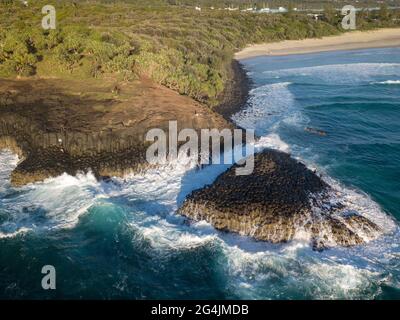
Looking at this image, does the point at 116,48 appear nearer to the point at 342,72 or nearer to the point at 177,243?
the point at 177,243

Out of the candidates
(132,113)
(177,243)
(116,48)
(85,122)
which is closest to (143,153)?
(132,113)

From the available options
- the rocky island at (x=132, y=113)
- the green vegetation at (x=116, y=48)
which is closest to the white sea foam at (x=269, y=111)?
the rocky island at (x=132, y=113)

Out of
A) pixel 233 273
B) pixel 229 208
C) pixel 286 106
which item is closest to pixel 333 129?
pixel 286 106

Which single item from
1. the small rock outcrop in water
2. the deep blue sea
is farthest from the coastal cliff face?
the small rock outcrop in water

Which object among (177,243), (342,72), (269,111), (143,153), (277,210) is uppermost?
(342,72)

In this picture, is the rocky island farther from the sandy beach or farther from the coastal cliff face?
the sandy beach
